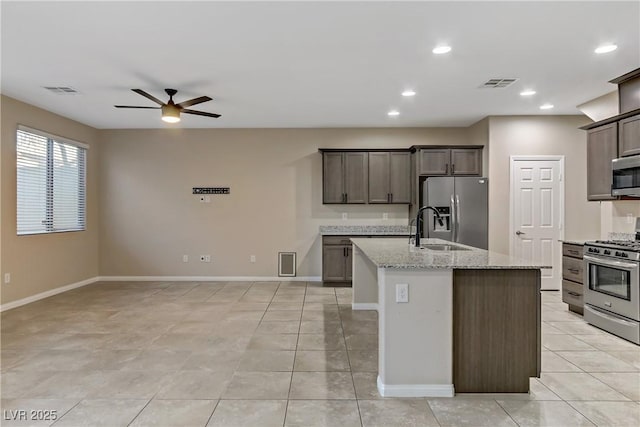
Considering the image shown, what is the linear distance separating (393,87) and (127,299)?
472cm

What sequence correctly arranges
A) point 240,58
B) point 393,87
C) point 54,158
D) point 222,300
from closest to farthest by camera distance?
point 240,58 < point 393,87 < point 222,300 < point 54,158

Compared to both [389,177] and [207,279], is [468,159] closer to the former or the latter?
[389,177]

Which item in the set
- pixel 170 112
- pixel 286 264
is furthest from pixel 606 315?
pixel 170 112

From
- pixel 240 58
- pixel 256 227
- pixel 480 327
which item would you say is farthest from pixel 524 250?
pixel 240 58

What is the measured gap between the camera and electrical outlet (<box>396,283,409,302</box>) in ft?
8.38

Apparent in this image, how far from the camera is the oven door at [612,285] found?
3.55m

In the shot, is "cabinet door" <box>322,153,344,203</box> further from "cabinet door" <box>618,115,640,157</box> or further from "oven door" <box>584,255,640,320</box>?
"cabinet door" <box>618,115,640,157</box>

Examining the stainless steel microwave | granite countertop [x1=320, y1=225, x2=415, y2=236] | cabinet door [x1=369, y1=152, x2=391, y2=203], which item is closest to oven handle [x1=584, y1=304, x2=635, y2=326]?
the stainless steel microwave

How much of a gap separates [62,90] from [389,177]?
4895mm

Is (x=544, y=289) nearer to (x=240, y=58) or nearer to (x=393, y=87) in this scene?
(x=393, y=87)

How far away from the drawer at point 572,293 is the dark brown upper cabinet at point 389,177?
2632 millimetres

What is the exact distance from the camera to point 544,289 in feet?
19.0

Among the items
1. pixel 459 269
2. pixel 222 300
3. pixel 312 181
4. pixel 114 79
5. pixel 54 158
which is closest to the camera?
pixel 459 269

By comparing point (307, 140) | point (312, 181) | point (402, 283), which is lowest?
point (402, 283)
